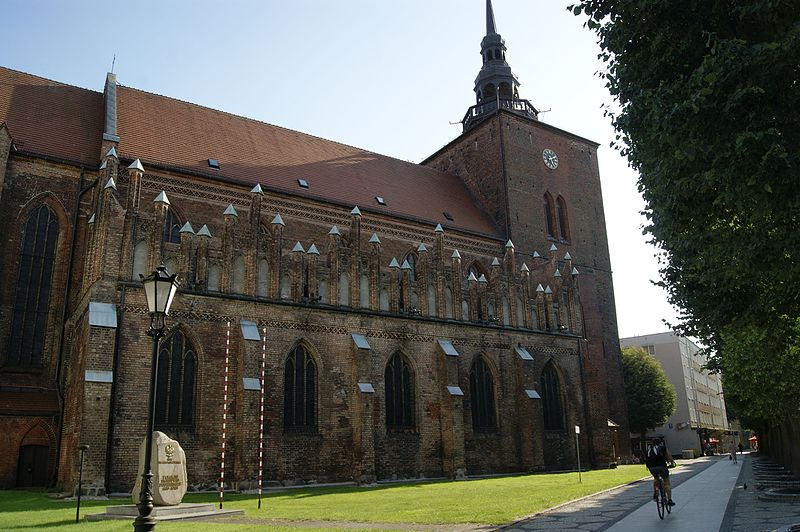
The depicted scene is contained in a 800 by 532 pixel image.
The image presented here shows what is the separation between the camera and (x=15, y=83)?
25906mm

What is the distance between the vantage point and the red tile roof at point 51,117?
23.5m

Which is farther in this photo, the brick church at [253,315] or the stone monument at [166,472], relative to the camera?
the brick church at [253,315]

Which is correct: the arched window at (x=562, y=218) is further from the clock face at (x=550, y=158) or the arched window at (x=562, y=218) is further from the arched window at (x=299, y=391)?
the arched window at (x=299, y=391)

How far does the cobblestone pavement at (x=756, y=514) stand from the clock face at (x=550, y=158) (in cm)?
2525

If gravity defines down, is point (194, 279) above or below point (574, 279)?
below

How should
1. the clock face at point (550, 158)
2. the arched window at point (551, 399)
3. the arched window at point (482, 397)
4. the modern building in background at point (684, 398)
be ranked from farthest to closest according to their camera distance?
the modern building in background at point (684, 398) → the clock face at point (550, 158) → the arched window at point (551, 399) → the arched window at point (482, 397)

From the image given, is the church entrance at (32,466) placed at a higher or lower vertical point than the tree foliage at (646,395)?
lower

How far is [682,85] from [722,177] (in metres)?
1.46

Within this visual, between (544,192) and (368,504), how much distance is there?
26302 millimetres

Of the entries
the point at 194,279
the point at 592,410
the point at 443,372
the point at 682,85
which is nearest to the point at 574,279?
the point at 592,410

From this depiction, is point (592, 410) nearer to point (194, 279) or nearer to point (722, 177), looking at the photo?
point (194, 279)

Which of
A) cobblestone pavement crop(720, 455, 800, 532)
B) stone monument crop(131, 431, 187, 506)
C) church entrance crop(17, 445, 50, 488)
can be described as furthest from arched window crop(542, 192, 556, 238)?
church entrance crop(17, 445, 50, 488)

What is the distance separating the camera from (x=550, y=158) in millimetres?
39250

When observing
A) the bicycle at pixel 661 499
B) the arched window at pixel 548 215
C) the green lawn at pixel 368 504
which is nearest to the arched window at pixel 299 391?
the green lawn at pixel 368 504
